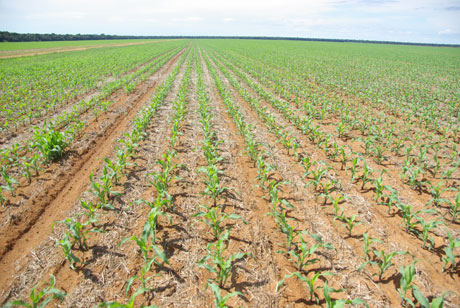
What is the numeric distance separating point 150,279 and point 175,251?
1.81 feet

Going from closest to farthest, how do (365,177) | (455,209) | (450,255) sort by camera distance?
(450,255), (455,209), (365,177)

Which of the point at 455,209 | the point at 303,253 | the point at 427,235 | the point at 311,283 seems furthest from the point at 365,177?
the point at 311,283

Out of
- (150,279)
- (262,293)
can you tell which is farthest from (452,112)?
(150,279)

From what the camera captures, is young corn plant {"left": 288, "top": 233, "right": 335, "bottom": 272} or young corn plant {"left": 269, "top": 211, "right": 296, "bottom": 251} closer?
young corn plant {"left": 288, "top": 233, "right": 335, "bottom": 272}

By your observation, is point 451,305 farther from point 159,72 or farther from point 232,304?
point 159,72

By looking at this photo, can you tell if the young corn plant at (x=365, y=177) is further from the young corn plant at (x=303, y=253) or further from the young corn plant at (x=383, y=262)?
the young corn plant at (x=303, y=253)

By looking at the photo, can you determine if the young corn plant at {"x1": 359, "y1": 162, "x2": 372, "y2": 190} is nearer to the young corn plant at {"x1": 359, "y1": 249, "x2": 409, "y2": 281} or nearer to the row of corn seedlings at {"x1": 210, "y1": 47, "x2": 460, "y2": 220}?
the row of corn seedlings at {"x1": 210, "y1": 47, "x2": 460, "y2": 220}

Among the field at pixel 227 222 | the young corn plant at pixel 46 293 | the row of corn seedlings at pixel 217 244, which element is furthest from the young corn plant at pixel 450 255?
the young corn plant at pixel 46 293

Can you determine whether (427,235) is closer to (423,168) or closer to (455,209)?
(455,209)

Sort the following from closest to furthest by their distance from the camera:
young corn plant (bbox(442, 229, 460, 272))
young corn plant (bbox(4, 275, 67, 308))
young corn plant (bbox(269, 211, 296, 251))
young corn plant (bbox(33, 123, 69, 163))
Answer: young corn plant (bbox(4, 275, 67, 308))
young corn plant (bbox(442, 229, 460, 272))
young corn plant (bbox(269, 211, 296, 251))
young corn plant (bbox(33, 123, 69, 163))

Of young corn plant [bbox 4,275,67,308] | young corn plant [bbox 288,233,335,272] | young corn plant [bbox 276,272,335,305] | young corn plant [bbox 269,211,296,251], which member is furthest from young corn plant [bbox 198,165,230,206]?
young corn plant [bbox 4,275,67,308]

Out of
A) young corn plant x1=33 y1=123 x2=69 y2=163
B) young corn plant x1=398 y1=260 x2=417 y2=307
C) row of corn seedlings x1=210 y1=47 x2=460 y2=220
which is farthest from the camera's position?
young corn plant x1=33 y1=123 x2=69 y2=163

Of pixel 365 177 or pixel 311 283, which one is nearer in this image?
pixel 311 283

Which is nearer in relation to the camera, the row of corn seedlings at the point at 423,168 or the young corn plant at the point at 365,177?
the row of corn seedlings at the point at 423,168
